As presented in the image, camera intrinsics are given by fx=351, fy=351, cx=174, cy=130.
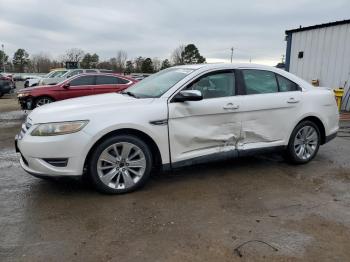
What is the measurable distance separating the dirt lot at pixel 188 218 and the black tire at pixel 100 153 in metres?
0.11

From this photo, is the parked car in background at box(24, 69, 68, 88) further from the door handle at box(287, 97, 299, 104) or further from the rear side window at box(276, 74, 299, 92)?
the door handle at box(287, 97, 299, 104)

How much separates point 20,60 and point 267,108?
99.7m

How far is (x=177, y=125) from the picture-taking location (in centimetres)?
439

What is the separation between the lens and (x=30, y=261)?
280 cm

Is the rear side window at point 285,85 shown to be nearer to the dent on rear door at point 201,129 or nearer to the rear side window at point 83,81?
the dent on rear door at point 201,129

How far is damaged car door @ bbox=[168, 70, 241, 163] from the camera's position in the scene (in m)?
4.42

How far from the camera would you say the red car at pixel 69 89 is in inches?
430

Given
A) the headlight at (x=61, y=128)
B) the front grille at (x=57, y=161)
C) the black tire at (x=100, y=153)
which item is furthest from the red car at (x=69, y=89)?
the front grille at (x=57, y=161)

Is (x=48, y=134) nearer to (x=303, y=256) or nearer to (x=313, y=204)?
(x=303, y=256)

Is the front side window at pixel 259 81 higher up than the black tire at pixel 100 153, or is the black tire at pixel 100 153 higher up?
the front side window at pixel 259 81

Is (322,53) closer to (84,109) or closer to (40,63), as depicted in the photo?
(84,109)

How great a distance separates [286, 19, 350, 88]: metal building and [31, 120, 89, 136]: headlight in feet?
36.3

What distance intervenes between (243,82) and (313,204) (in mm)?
1903

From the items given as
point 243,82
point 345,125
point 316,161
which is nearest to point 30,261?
point 243,82
